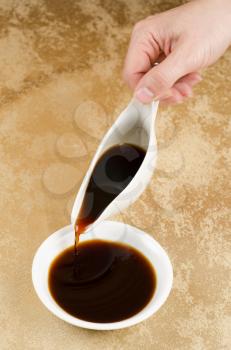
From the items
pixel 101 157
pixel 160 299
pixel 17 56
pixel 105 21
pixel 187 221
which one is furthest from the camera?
pixel 105 21

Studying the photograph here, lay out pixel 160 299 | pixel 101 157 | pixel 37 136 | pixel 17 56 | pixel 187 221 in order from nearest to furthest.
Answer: pixel 160 299 < pixel 101 157 < pixel 187 221 < pixel 37 136 < pixel 17 56

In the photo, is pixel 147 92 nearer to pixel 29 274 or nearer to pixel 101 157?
pixel 101 157

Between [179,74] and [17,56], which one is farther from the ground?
[179,74]

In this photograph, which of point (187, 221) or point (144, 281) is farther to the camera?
point (187, 221)

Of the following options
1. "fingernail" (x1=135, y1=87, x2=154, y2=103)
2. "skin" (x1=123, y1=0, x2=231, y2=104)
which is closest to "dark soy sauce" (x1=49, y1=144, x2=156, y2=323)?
"fingernail" (x1=135, y1=87, x2=154, y2=103)

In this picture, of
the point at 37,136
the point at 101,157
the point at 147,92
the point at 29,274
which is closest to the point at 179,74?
the point at 147,92

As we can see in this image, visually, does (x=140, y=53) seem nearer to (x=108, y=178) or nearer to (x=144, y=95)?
(x=144, y=95)

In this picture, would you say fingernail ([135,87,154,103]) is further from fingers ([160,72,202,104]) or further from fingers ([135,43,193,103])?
fingers ([160,72,202,104])

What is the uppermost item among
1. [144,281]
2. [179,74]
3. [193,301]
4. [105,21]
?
[179,74]

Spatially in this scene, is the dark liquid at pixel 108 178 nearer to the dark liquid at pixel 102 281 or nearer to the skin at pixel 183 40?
the dark liquid at pixel 102 281
